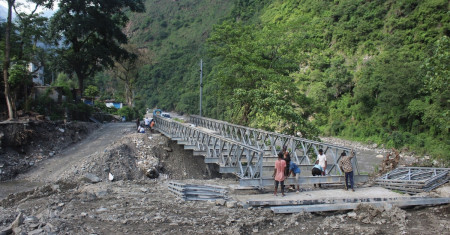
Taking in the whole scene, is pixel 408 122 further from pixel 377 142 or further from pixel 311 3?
pixel 311 3

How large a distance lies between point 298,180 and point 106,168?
29.9ft

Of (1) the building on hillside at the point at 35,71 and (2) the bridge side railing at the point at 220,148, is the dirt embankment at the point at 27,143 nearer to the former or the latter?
(1) the building on hillside at the point at 35,71

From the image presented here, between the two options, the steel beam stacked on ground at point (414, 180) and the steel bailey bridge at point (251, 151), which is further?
the steel bailey bridge at point (251, 151)

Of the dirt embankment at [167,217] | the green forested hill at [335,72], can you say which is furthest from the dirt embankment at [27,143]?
the green forested hill at [335,72]

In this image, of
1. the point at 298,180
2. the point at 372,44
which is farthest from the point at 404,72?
the point at 298,180

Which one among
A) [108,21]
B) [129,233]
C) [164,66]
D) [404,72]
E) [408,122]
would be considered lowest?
[129,233]

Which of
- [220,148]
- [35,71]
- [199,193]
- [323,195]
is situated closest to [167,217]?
[199,193]

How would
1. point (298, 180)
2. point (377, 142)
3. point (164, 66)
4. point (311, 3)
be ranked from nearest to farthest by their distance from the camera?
point (298, 180)
point (377, 142)
point (311, 3)
point (164, 66)

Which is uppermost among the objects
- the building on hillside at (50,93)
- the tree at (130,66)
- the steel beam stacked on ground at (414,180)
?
the tree at (130,66)

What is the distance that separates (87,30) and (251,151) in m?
21.6

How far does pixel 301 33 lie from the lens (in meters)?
18.4

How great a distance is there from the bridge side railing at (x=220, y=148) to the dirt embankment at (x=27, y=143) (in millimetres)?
5860

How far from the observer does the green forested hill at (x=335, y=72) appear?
1669 cm

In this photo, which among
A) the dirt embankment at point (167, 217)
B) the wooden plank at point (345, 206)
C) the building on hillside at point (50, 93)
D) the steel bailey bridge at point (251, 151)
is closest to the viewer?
the dirt embankment at point (167, 217)
